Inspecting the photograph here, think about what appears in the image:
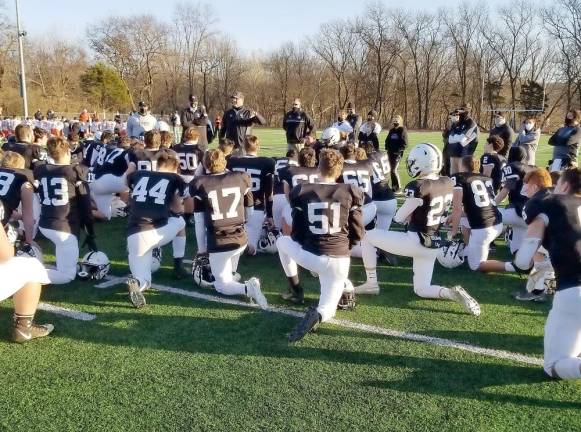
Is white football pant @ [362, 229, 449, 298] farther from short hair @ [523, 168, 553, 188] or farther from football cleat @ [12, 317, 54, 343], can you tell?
football cleat @ [12, 317, 54, 343]

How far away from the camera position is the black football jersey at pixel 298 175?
702 cm

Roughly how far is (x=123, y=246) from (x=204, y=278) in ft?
8.02

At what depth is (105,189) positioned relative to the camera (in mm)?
9242

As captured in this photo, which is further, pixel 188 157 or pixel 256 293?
pixel 188 157

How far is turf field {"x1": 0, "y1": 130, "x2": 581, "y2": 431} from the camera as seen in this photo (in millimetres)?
3693

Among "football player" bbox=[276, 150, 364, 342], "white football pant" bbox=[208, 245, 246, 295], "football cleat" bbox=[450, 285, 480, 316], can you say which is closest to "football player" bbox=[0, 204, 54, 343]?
"white football pant" bbox=[208, 245, 246, 295]

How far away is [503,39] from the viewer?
6147 cm

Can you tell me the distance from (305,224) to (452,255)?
9.08ft

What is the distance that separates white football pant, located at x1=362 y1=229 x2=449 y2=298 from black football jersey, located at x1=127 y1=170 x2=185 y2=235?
2.22m

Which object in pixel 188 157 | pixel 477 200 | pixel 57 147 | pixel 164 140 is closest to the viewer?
pixel 57 147

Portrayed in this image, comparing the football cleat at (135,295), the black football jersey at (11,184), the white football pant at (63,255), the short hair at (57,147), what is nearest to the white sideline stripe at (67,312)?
the football cleat at (135,295)

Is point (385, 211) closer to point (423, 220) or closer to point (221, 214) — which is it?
point (423, 220)

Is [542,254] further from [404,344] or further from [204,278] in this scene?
[204,278]

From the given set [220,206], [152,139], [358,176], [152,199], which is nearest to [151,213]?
[152,199]
